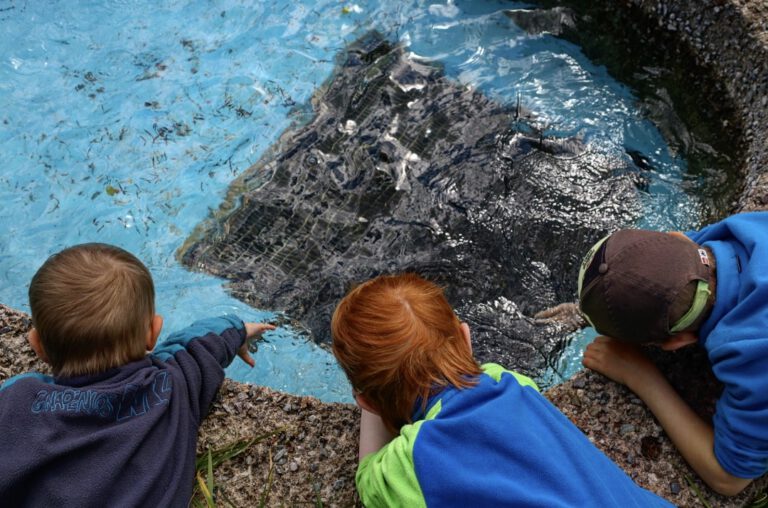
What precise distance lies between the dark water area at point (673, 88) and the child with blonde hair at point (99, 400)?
279 cm

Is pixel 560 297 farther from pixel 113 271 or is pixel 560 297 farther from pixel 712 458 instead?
pixel 113 271

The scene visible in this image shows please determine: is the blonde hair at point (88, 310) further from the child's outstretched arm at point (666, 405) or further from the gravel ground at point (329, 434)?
the child's outstretched arm at point (666, 405)

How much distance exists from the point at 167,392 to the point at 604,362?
1714mm

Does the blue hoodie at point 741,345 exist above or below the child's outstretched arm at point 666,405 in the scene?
above

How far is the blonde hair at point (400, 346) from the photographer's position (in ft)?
6.58

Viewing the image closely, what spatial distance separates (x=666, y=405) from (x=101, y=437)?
81.4 inches

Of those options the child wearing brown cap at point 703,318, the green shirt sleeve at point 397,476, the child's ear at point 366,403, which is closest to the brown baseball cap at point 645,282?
the child wearing brown cap at point 703,318

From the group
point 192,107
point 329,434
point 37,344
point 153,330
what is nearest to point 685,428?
point 329,434

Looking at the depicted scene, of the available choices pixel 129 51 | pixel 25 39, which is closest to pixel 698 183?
pixel 129 51

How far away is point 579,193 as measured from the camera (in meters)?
3.66

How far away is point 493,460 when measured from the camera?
1906mm

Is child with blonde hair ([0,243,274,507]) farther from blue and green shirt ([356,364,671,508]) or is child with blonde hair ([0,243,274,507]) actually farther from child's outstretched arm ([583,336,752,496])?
child's outstretched arm ([583,336,752,496])

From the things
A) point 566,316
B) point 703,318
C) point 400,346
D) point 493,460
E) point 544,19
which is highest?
point 544,19

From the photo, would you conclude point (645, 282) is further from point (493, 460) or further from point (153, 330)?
point (153, 330)
